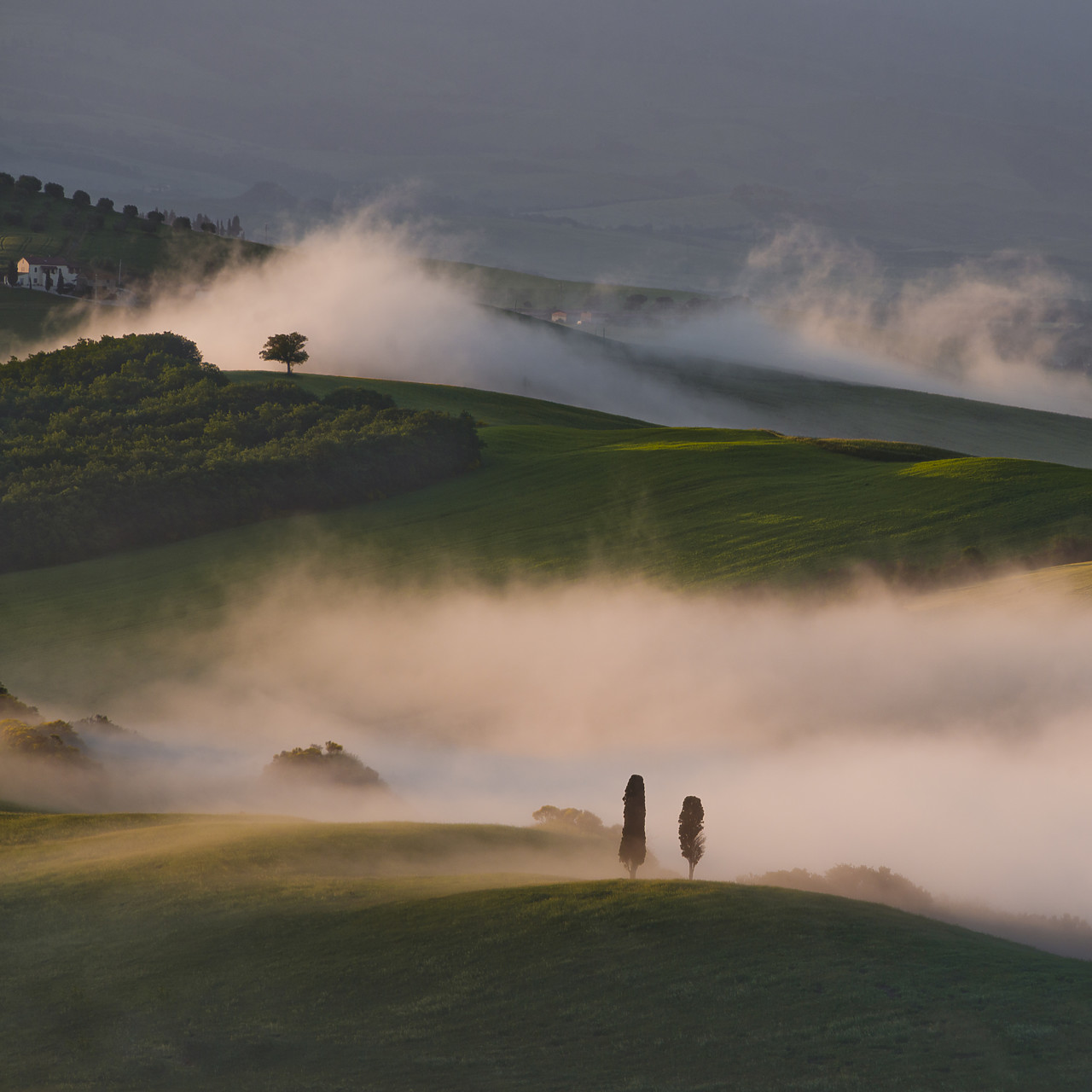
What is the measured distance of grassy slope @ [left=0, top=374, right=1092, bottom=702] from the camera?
6406 centimetres

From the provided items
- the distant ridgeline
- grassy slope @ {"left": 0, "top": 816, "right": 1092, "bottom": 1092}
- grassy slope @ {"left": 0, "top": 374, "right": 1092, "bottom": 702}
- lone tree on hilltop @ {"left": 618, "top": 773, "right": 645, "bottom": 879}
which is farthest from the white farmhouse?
lone tree on hilltop @ {"left": 618, "top": 773, "right": 645, "bottom": 879}

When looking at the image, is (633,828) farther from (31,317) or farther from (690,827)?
(31,317)

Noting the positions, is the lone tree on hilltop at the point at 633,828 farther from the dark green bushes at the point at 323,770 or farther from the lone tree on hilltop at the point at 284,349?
the lone tree on hilltop at the point at 284,349

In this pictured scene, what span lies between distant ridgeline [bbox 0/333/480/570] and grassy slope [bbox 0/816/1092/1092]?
63.7m

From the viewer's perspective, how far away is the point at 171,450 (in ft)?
326

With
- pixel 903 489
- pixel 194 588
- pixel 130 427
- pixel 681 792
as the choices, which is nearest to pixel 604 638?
pixel 681 792

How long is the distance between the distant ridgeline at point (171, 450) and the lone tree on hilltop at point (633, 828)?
6681 centimetres

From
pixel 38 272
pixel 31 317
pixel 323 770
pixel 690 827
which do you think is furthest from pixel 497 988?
pixel 38 272

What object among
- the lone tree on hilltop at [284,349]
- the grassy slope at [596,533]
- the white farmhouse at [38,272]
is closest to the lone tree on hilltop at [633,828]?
the grassy slope at [596,533]

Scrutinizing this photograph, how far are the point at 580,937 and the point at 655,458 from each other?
72.4 m

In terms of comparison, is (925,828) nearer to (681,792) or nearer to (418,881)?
(681,792)

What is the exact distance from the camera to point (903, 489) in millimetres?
72750

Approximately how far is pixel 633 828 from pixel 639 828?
0.17m

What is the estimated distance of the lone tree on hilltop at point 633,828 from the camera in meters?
31.7
